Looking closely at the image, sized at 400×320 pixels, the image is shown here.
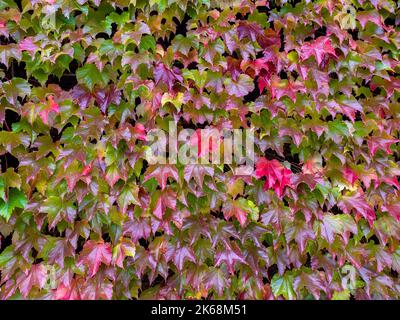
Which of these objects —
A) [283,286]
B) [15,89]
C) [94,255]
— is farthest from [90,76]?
[283,286]

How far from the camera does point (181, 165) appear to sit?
196 centimetres

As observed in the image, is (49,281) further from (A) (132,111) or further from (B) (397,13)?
(B) (397,13)

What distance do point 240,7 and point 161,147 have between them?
86 centimetres

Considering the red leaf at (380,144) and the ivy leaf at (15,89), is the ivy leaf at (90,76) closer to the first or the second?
the ivy leaf at (15,89)

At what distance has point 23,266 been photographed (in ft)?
6.52

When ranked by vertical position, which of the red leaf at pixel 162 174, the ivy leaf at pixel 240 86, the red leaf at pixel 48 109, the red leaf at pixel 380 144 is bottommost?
the red leaf at pixel 162 174

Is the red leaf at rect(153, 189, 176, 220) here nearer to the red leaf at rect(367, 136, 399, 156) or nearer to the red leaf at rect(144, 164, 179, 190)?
the red leaf at rect(144, 164, 179, 190)

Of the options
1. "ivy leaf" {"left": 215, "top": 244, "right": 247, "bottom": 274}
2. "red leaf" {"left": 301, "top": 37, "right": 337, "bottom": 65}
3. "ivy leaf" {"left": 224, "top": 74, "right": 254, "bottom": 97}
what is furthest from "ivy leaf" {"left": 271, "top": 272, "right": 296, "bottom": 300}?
"red leaf" {"left": 301, "top": 37, "right": 337, "bottom": 65}

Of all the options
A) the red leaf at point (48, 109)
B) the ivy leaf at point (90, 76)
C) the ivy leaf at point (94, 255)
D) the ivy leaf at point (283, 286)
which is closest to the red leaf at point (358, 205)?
the ivy leaf at point (283, 286)

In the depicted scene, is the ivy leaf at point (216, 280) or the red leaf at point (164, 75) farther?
the ivy leaf at point (216, 280)

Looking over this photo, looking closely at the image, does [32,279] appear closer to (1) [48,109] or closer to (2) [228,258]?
(1) [48,109]

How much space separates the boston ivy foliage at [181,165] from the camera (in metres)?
1.94

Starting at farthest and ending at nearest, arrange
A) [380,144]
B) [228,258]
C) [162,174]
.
A: [380,144]
[228,258]
[162,174]
